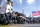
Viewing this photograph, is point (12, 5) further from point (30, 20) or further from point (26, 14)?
point (30, 20)

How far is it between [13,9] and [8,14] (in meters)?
0.15

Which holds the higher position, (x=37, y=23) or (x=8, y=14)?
(x=8, y=14)

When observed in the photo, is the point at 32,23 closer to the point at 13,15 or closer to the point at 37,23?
the point at 37,23

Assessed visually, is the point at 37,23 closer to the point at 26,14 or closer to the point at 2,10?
the point at 26,14

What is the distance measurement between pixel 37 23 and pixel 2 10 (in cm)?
77

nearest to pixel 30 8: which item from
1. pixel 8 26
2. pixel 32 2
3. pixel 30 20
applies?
pixel 32 2

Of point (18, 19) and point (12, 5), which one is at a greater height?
point (12, 5)

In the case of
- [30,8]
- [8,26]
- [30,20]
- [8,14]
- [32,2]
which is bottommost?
[8,26]

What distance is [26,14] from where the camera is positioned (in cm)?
186

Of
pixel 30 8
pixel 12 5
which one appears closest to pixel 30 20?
pixel 30 8

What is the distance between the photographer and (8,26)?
5.93 ft

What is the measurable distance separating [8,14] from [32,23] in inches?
21.0

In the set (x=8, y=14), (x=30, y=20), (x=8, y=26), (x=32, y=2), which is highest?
(x=32, y=2)

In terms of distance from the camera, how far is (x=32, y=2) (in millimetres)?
1876
